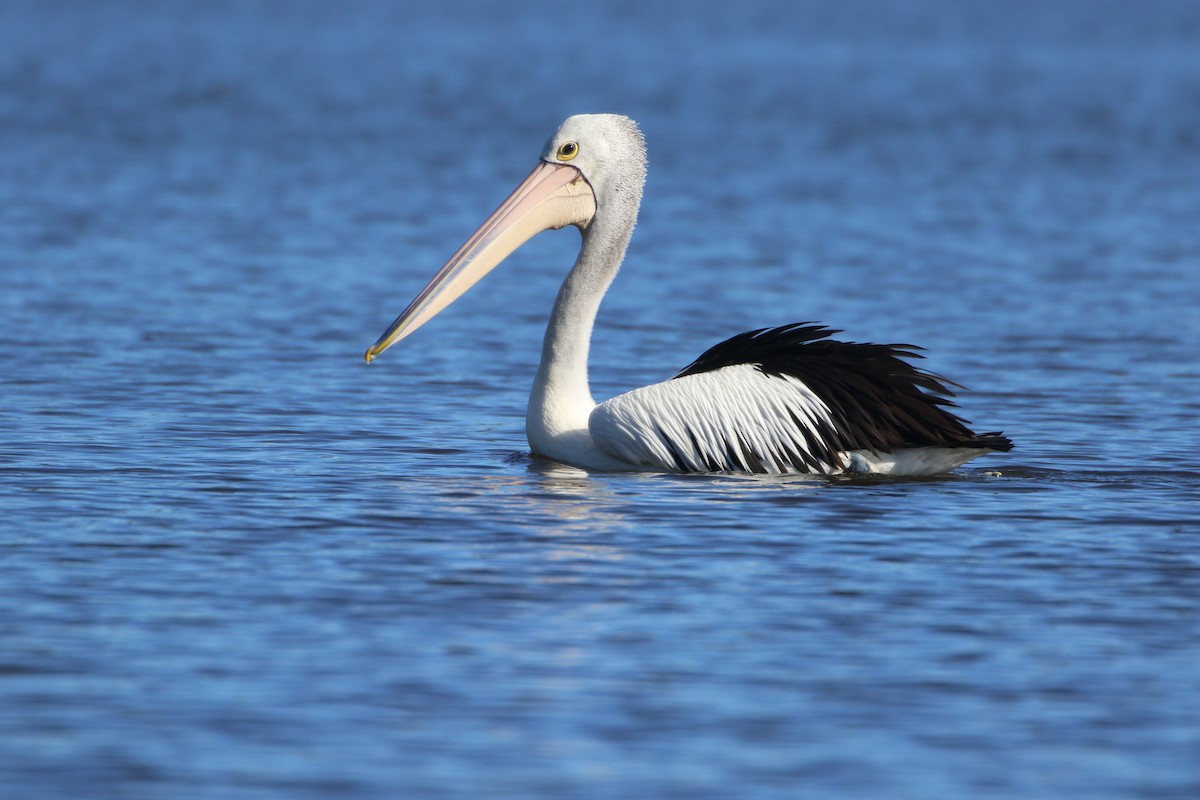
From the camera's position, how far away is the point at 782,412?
23.8 feet

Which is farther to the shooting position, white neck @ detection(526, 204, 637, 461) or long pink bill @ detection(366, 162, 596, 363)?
long pink bill @ detection(366, 162, 596, 363)

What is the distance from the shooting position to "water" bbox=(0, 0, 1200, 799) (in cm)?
450

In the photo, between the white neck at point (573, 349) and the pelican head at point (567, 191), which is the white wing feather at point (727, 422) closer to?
the white neck at point (573, 349)

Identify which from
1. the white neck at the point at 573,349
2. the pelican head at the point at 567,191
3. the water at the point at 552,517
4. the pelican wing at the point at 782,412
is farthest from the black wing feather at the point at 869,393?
the pelican head at the point at 567,191

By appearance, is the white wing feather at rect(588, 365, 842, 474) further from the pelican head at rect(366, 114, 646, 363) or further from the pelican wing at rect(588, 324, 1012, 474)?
the pelican head at rect(366, 114, 646, 363)

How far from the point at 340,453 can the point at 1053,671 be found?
11.7 feet

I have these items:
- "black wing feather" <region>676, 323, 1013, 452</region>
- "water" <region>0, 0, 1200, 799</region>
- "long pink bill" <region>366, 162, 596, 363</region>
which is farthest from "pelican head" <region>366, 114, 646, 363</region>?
"black wing feather" <region>676, 323, 1013, 452</region>

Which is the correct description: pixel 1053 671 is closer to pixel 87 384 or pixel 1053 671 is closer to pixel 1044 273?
pixel 87 384

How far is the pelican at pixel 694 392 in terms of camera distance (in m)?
7.19

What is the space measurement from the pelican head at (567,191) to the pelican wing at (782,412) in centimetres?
83

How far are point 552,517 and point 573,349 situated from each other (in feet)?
Answer: 3.82

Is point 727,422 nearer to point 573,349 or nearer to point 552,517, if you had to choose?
point 573,349

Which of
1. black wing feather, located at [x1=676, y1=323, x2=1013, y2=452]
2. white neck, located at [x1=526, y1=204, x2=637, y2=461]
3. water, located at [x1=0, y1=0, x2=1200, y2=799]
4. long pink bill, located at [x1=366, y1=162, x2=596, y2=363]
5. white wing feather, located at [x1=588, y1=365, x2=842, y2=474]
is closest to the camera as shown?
water, located at [x1=0, y1=0, x2=1200, y2=799]

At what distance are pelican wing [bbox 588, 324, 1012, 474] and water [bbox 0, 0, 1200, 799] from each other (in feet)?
0.46
